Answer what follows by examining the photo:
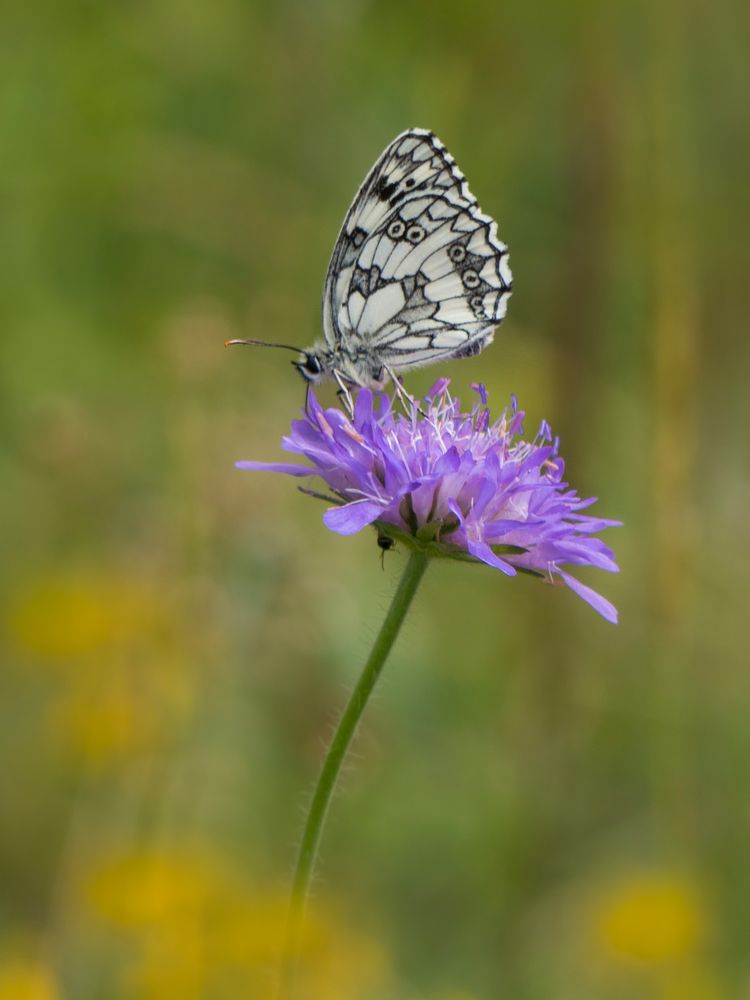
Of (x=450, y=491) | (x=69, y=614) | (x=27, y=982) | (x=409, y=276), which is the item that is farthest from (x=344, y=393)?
(x=69, y=614)

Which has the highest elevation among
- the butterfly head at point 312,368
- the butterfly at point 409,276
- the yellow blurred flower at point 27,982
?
the butterfly at point 409,276

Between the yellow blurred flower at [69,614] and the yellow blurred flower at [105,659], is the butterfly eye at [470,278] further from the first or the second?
the yellow blurred flower at [69,614]

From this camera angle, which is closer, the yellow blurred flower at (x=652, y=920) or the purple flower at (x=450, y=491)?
the purple flower at (x=450, y=491)

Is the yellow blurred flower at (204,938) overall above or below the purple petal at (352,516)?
below

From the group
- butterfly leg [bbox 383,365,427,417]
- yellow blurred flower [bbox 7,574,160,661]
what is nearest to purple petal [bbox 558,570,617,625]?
butterfly leg [bbox 383,365,427,417]

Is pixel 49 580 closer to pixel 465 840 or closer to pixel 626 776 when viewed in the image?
pixel 465 840

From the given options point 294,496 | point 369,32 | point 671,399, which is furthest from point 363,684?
point 369,32

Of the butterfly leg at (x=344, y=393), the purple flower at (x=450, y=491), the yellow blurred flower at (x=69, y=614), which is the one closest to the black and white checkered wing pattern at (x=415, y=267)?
the butterfly leg at (x=344, y=393)
